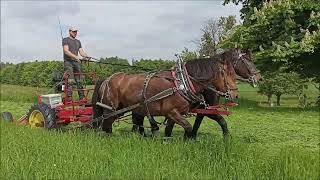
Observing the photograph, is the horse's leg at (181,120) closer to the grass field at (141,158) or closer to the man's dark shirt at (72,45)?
the grass field at (141,158)

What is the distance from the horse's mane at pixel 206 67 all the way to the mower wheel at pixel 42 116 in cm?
346

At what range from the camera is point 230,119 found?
44.4 feet

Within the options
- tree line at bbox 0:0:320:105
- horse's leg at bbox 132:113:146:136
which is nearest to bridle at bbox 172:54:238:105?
horse's leg at bbox 132:113:146:136

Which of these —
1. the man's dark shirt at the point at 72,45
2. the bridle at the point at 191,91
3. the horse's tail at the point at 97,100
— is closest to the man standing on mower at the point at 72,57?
the man's dark shirt at the point at 72,45

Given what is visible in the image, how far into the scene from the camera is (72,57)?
10906 millimetres

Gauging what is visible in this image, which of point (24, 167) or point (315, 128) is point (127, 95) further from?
point (315, 128)

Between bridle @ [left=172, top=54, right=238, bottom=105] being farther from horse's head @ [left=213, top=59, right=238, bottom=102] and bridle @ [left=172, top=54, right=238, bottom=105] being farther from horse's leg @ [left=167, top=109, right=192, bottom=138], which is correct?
horse's leg @ [left=167, top=109, right=192, bottom=138]

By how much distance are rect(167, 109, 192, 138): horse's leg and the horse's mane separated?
743 mm

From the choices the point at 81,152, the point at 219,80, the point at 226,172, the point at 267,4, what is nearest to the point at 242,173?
the point at 226,172

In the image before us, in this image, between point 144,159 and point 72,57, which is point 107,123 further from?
point 144,159

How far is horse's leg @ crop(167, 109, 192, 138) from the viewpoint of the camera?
8516mm

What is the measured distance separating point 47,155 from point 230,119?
7.53 m

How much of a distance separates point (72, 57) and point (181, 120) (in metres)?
3.57

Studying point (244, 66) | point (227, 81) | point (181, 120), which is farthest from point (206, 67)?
point (181, 120)
